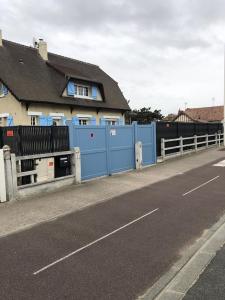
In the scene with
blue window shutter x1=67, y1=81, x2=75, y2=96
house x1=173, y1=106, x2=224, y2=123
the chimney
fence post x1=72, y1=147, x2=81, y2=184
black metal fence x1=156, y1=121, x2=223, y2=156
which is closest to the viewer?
fence post x1=72, y1=147, x2=81, y2=184

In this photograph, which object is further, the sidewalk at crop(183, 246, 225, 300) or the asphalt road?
the asphalt road

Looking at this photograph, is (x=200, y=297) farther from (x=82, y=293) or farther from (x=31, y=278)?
(x=31, y=278)

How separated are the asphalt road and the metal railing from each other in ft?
32.9

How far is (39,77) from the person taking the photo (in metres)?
28.5

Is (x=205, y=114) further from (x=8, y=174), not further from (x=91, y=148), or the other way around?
(x=8, y=174)

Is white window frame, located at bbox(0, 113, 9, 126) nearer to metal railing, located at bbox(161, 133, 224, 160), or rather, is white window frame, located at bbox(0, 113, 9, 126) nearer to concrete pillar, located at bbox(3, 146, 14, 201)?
metal railing, located at bbox(161, 133, 224, 160)

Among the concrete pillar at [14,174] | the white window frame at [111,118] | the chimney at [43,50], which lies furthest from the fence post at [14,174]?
the chimney at [43,50]

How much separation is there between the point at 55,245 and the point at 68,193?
4.60 m

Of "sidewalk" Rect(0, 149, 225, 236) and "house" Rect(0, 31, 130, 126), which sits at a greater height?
"house" Rect(0, 31, 130, 126)

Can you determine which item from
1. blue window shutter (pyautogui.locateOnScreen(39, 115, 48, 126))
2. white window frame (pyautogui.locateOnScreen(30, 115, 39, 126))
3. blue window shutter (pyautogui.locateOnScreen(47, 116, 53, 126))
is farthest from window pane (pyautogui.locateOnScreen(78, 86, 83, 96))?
white window frame (pyautogui.locateOnScreen(30, 115, 39, 126))

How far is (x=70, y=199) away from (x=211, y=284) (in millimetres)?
5858

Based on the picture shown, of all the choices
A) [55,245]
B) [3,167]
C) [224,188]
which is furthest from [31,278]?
[224,188]

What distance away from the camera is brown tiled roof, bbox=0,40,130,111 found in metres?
26.0

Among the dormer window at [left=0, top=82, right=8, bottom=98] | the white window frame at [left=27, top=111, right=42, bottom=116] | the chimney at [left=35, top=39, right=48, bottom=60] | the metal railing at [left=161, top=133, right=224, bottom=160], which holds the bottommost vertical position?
the metal railing at [left=161, top=133, right=224, bottom=160]
